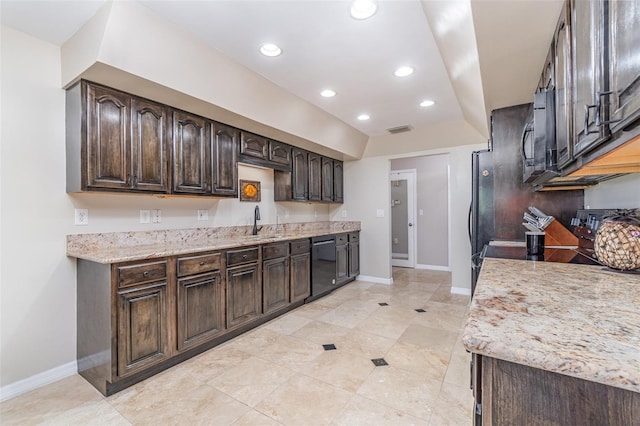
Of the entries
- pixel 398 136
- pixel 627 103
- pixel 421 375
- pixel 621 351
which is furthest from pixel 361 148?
pixel 621 351

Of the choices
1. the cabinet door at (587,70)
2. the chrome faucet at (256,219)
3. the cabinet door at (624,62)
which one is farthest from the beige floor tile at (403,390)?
the chrome faucet at (256,219)

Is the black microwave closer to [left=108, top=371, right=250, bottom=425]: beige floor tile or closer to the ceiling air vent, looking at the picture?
[left=108, top=371, right=250, bottom=425]: beige floor tile

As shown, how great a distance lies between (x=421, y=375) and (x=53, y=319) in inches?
109

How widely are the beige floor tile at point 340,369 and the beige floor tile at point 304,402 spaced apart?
71 millimetres

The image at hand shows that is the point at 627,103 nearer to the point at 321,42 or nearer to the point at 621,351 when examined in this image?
the point at 621,351

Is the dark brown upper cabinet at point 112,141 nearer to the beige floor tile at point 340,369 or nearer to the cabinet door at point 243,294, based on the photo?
the cabinet door at point 243,294

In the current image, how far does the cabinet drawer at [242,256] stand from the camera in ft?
8.94

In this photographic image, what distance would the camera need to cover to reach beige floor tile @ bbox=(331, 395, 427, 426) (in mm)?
1665

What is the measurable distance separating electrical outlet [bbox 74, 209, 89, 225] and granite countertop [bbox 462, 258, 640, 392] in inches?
109

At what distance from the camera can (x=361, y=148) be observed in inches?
191

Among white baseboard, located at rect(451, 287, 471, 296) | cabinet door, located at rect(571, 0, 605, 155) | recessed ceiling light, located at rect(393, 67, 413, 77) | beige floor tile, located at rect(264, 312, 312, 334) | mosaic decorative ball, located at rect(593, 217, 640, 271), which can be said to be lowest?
beige floor tile, located at rect(264, 312, 312, 334)

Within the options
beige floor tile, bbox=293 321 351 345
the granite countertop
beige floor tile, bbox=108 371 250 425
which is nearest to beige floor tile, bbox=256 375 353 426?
beige floor tile, bbox=108 371 250 425

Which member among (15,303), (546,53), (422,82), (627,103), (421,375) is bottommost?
(421,375)

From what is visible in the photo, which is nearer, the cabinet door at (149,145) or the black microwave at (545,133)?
the black microwave at (545,133)
